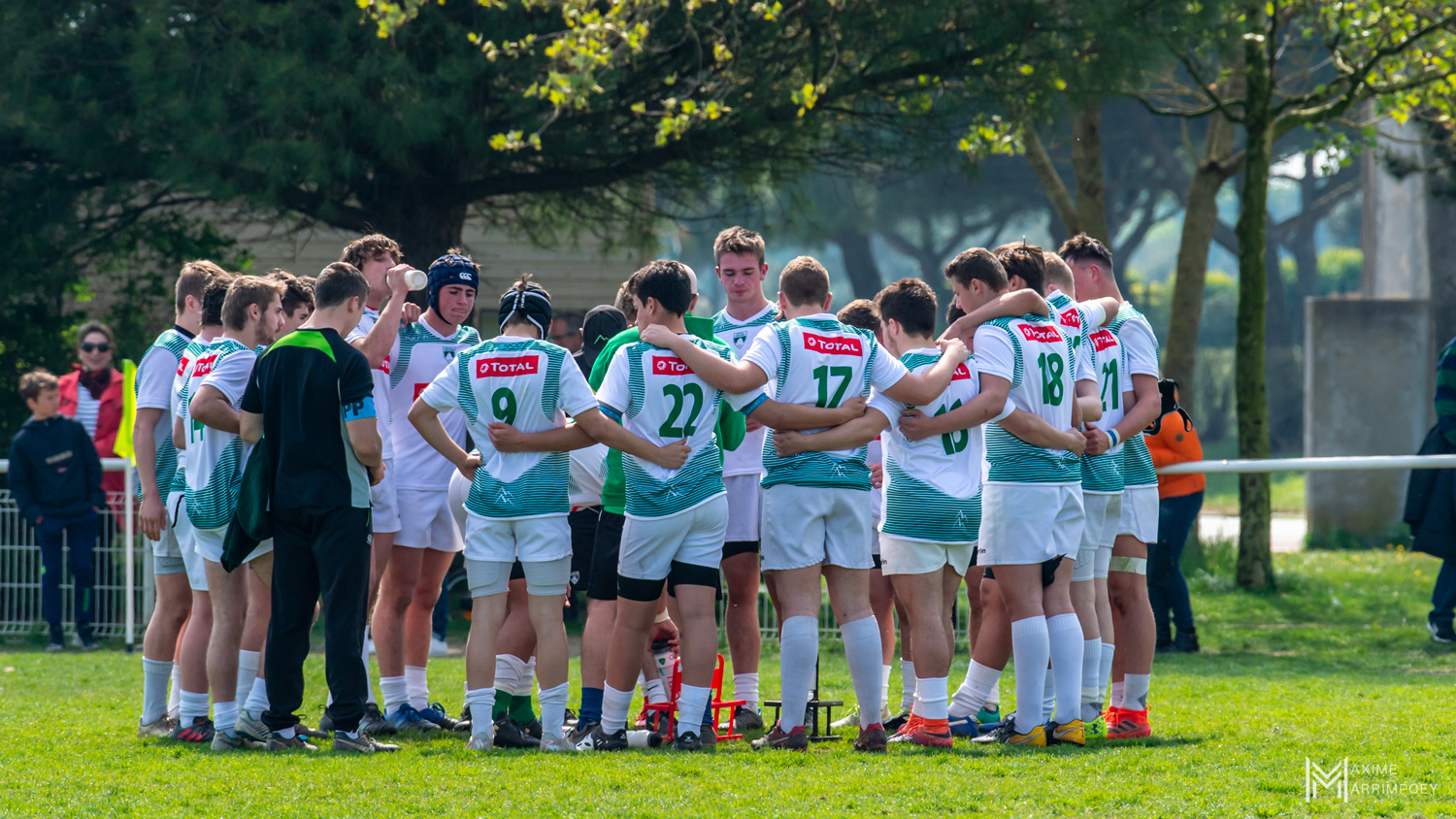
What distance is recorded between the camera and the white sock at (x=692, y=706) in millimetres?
5500

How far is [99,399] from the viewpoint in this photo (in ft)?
34.0

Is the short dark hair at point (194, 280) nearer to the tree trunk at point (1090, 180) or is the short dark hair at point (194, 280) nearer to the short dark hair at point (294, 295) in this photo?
the short dark hair at point (294, 295)

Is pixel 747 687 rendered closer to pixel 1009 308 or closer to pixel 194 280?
pixel 1009 308

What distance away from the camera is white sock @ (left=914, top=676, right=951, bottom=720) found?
217 inches

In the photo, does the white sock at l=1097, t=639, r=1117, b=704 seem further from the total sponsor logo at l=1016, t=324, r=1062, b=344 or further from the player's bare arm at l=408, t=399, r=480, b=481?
the player's bare arm at l=408, t=399, r=480, b=481

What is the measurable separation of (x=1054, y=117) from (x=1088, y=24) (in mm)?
1051

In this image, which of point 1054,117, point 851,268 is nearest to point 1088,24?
point 1054,117

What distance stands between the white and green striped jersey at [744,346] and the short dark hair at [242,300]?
1.93 m

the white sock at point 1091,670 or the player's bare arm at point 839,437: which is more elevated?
the player's bare arm at point 839,437

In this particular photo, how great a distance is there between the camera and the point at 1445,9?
38.8 ft

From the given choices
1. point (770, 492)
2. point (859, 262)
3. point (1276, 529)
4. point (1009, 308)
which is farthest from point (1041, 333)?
point (859, 262)

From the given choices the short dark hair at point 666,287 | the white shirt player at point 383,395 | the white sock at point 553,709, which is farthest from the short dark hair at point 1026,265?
the white shirt player at point 383,395

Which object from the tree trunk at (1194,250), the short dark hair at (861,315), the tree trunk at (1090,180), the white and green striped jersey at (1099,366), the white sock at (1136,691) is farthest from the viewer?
the tree trunk at (1194,250)

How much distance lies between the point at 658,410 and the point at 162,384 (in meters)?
2.33
